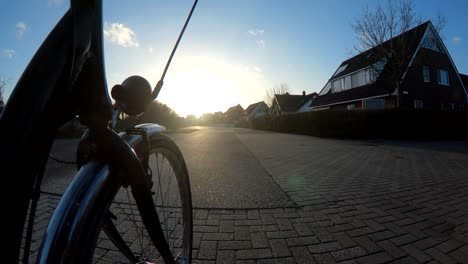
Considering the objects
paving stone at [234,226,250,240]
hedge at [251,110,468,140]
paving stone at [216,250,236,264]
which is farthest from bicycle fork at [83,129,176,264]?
hedge at [251,110,468,140]

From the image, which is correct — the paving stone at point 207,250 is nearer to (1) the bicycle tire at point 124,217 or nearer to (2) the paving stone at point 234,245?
(2) the paving stone at point 234,245

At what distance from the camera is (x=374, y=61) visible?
21.5 meters

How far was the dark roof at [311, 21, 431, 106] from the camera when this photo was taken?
20.1 m

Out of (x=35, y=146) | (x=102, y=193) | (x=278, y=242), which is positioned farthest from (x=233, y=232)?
(x=35, y=146)

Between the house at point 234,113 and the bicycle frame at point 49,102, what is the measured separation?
94758mm

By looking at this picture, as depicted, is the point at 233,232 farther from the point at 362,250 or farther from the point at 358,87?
the point at 358,87

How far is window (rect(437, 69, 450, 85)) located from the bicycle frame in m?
32.8

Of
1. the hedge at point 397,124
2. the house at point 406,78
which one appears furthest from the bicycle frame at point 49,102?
the house at point 406,78

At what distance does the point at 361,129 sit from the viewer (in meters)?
17.8

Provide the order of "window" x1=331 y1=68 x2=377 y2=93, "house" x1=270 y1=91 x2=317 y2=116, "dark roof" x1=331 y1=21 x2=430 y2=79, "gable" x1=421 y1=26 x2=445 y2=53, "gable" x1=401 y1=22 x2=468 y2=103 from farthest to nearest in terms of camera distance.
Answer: "house" x1=270 y1=91 x2=317 y2=116 → "window" x1=331 y1=68 x2=377 y2=93 → "gable" x1=421 y1=26 x2=445 y2=53 → "gable" x1=401 y1=22 x2=468 y2=103 → "dark roof" x1=331 y1=21 x2=430 y2=79

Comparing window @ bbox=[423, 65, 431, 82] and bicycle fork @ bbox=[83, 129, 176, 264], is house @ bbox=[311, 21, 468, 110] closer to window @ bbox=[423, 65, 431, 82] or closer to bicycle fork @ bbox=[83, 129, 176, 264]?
window @ bbox=[423, 65, 431, 82]

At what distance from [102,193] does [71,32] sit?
0.47 meters

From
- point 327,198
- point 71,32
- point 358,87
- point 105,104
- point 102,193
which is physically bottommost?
point 327,198

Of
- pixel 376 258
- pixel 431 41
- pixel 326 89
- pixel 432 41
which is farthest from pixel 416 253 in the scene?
pixel 326 89
